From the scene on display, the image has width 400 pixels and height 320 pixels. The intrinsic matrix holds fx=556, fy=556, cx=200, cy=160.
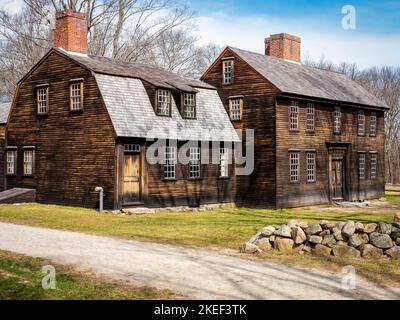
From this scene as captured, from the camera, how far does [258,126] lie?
96.6 feet

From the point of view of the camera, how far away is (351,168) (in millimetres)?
34344

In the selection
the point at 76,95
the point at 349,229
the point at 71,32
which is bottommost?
the point at 349,229

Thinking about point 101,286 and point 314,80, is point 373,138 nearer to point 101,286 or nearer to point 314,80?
point 314,80

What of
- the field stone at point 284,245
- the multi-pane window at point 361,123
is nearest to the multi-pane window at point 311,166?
the multi-pane window at point 361,123

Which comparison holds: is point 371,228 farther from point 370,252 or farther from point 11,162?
point 11,162

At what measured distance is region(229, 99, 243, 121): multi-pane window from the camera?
30344mm

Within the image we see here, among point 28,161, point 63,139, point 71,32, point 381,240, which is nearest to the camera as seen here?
point 381,240

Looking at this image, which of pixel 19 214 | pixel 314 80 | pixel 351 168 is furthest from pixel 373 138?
pixel 19 214

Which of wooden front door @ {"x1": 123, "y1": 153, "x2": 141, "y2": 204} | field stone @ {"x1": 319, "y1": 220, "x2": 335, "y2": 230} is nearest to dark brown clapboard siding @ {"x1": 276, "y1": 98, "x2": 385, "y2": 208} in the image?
Answer: wooden front door @ {"x1": 123, "y1": 153, "x2": 141, "y2": 204}

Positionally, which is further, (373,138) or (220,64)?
(373,138)

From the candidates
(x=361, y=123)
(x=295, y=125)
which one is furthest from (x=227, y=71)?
(x=361, y=123)

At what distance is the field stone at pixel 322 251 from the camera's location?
1305 cm

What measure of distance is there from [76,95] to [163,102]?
405cm
